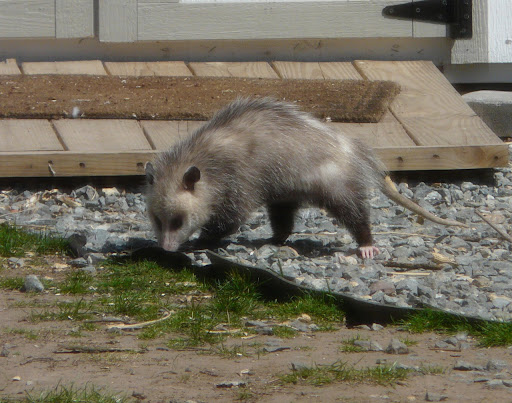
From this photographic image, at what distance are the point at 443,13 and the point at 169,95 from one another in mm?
2401

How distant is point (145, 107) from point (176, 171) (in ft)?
4.63

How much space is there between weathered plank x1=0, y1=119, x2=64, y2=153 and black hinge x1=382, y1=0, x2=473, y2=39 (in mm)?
2957

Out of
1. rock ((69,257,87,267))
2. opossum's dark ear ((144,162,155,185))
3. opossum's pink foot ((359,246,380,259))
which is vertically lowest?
rock ((69,257,87,267))

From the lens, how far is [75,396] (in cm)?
272

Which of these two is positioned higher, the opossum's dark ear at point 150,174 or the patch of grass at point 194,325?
the opossum's dark ear at point 150,174

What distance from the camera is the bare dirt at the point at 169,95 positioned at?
20.7 ft

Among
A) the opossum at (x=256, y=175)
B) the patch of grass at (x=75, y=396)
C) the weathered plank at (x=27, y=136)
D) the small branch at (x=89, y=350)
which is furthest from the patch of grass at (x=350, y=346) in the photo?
the weathered plank at (x=27, y=136)

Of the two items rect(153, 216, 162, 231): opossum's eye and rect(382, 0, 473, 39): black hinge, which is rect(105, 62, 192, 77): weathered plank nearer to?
rect(382, 0, 473, 39): black hinge

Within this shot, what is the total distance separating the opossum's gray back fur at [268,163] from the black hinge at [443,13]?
252cm

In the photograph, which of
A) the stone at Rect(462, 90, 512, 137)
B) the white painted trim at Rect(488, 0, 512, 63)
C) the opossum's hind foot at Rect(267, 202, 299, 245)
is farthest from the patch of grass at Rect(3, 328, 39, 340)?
the white painted trim at Rect(488, 0, 512, 63)

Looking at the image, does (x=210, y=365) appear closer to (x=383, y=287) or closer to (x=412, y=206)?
(x=383, y=287)

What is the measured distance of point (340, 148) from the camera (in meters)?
5.12

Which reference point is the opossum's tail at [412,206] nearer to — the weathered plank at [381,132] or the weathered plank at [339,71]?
the weathered plank at [381,132]

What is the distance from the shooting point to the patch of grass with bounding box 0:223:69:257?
4801mm
